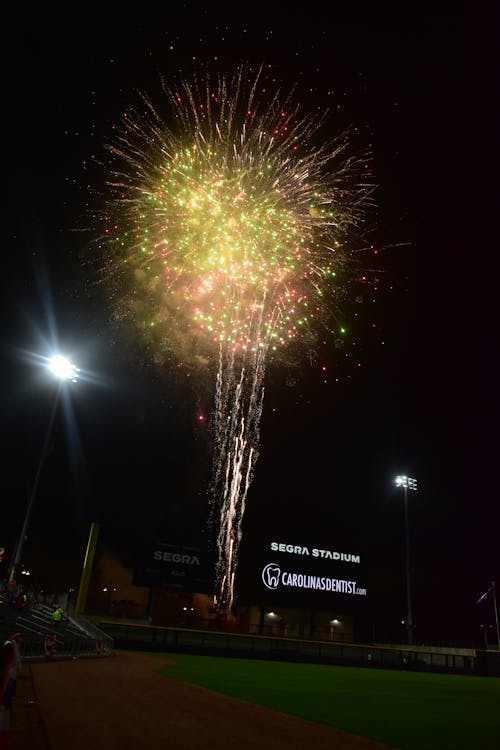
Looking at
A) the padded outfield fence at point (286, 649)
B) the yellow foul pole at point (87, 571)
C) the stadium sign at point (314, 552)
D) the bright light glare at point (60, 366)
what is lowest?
the padded outfield fence at point (286, 649)

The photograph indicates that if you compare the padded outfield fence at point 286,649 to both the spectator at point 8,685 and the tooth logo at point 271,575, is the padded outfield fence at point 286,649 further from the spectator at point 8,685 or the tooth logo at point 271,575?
the spectator at point 8,685

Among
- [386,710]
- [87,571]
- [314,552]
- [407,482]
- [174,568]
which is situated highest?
[407,482]

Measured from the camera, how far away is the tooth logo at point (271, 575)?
1912 inches

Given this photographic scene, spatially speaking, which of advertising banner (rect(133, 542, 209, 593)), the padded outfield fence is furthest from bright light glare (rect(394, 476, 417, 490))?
advertising banner (rect(133, 542, 209, 593))

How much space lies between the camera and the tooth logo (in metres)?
48.6

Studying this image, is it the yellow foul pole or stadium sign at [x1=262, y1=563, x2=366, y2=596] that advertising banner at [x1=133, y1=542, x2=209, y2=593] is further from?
stadium sign at [x1=262, y1=563, x2=366, y2=596]

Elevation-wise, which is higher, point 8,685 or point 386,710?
point 8,685

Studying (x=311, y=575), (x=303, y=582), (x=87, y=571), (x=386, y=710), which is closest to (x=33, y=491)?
(x=386, y=710)

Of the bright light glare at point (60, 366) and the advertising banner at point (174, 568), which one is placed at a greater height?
the bright light glare at point (60, 366)

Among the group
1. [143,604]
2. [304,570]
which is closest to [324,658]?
[304,570]

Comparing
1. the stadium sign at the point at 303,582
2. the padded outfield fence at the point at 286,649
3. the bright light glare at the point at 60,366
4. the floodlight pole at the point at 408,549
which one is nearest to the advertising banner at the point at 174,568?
the stadium sign at the point at 303,582

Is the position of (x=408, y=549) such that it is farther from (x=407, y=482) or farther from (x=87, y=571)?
(x=87, y=571)

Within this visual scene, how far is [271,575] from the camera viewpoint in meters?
49.0

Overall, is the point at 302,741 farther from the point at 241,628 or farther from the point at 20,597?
the point at 241,628
